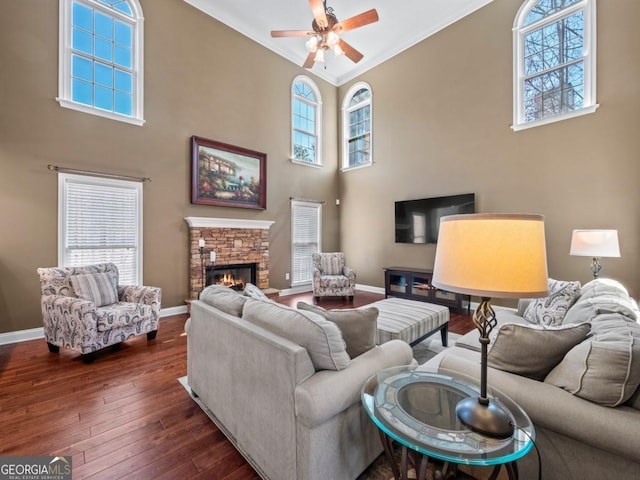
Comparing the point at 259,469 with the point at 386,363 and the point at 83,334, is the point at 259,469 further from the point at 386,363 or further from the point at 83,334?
the point at 83,334

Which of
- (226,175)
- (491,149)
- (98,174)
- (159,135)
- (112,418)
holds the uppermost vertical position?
(159,135)

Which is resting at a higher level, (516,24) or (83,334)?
(516,24)

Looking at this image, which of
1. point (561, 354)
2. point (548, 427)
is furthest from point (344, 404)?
point (561, 354)

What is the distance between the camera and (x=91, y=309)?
9.29ft

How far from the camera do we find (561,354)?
1330 mm

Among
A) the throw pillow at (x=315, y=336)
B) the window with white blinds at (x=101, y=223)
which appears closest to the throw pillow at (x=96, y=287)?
the window with white blinds at (x=101, y=223)

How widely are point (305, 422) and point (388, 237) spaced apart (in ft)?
17.4

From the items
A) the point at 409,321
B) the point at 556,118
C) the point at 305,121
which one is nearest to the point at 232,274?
the point at 409,321

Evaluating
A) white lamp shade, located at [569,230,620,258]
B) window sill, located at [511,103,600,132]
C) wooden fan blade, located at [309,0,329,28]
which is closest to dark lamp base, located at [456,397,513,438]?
white lamp shade, located at [569,230,620,258]

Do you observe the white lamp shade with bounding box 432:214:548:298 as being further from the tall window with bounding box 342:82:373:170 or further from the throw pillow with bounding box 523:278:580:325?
the tall window with bounding box 342:82:373:170

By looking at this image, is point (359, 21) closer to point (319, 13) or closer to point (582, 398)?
point (319, 13)

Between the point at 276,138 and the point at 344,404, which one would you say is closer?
the point at 344,404

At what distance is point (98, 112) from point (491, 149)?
6.01 m

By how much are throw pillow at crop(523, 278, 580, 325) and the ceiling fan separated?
3461 mm
